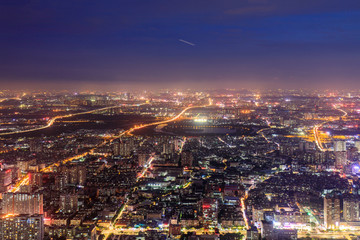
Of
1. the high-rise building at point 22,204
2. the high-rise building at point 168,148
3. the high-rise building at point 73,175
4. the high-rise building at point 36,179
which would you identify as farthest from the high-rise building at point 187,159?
the high-rise building at point 22,204

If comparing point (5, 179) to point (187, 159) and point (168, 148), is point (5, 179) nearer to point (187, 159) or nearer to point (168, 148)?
point (187, 159)

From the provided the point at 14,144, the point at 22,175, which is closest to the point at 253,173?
the point at 22,175

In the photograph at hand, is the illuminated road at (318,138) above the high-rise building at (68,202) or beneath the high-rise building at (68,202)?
above

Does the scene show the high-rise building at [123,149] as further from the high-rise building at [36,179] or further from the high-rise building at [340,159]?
the high-rise building at [340,159]

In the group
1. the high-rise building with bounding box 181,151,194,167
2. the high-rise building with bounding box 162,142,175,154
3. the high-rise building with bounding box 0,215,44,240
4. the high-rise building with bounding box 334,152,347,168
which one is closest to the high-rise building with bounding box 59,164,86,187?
the high-rise building with bounding box 0,215,44,240

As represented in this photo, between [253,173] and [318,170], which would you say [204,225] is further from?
[318,170]

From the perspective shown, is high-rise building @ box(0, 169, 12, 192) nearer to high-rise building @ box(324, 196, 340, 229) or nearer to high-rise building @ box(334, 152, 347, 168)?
high-rise building @ box(324, 196, 340, 229)
